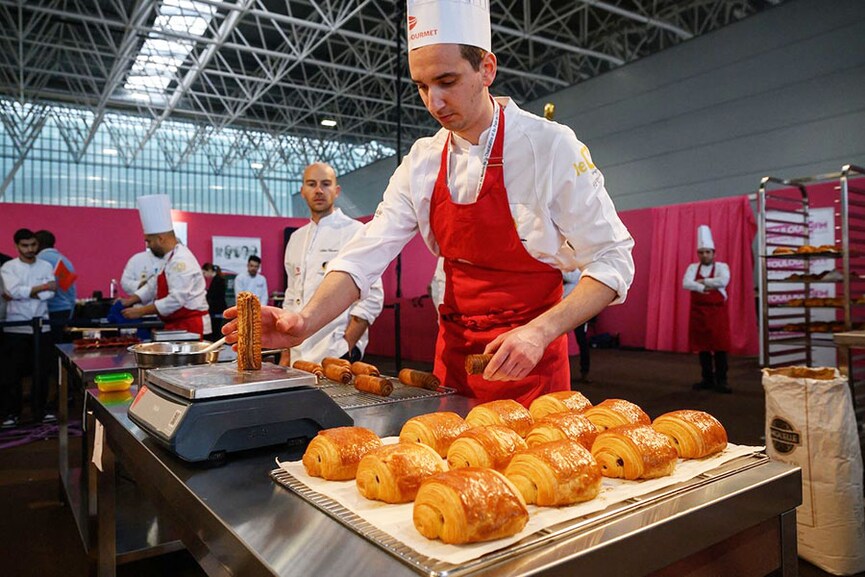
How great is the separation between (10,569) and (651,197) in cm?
1158

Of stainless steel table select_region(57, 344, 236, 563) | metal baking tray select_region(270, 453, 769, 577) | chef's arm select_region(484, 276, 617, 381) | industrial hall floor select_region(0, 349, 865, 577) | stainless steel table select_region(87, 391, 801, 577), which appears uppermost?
chef's arm select_region(484, 276, 617, 381)

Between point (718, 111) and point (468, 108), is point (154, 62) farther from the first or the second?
point (468, 108)

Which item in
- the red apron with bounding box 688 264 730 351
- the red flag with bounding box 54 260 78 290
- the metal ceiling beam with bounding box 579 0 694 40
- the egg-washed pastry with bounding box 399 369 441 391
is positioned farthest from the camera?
the metal ceiling beam with bounding box 579 0 694 40

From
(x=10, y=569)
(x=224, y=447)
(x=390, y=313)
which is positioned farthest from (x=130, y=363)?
(x=390, y=313)

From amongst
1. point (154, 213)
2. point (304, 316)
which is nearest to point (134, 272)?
point (154, 213)

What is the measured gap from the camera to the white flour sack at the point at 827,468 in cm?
250

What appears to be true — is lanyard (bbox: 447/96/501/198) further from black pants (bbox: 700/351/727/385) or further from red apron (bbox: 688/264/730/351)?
black pants (bbox: 700/351/727/385)

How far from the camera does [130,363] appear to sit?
2.66 metres

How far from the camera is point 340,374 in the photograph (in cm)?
177

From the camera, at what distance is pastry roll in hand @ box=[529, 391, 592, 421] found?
1208 mm

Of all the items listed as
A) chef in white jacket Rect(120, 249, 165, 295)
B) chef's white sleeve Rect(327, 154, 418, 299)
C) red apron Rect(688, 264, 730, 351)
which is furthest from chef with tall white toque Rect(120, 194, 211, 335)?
red apron Rect(688, 264, 730, 351)

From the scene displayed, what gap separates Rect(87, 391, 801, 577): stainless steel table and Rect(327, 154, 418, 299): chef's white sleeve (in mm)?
774

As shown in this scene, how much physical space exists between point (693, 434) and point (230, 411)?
30.6 inches

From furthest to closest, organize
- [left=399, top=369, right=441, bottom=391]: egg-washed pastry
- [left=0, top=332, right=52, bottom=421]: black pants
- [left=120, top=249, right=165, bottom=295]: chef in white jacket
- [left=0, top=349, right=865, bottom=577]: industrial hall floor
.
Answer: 1. [left=120, top=249, right=165, bottom=295]: chef in white jacket
2. [left=0, top=332, right=52, bottom=421]: black pants
3. [left=0, top=349, right=865, bottom=577]: industrial hall floor
4. [left=399, top=369, right=441, bottom=391]: egg-washed pastry
